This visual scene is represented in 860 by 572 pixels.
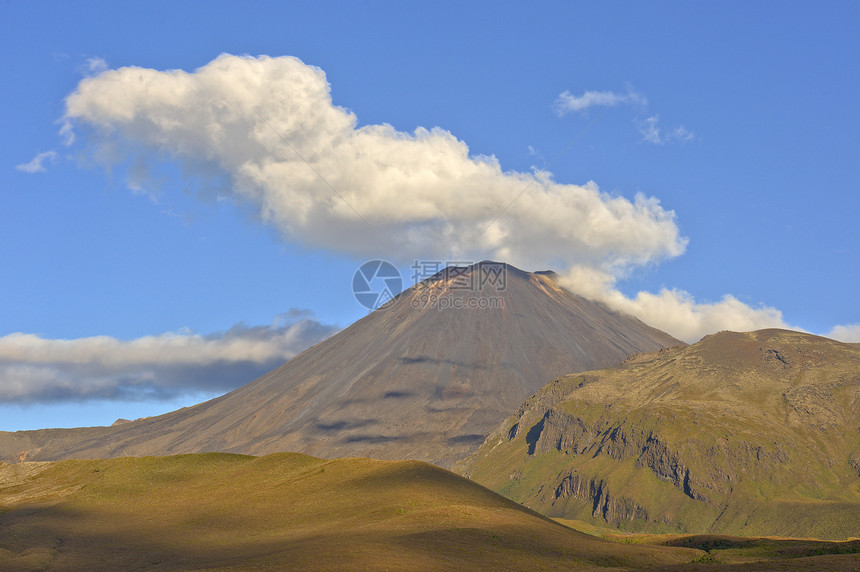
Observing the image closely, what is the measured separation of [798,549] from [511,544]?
44.6 meters

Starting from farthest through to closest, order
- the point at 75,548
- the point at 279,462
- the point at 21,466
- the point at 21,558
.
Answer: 1. the point at 21,466
2. the point at 279,462
3. the point at 75,548
4. the point at 21,558

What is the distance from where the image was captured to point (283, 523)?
96.8 m

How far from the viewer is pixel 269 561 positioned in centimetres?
7262

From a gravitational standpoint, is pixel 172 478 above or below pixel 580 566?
above

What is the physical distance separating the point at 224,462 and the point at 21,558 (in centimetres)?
4859

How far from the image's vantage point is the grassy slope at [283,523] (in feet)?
249

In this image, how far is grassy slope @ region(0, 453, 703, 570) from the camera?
75.9 meters

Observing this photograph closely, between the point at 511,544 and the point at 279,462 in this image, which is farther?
the point at 279,462

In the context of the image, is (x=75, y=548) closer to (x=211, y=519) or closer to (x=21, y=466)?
(x=211, y=519)

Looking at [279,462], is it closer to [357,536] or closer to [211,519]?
[211,519]

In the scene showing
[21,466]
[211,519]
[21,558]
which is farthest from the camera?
[21,466]

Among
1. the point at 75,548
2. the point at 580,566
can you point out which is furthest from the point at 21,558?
the point at 580,566

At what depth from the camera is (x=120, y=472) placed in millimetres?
135625

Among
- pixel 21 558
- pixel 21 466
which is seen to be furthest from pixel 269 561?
pixel 21 466
